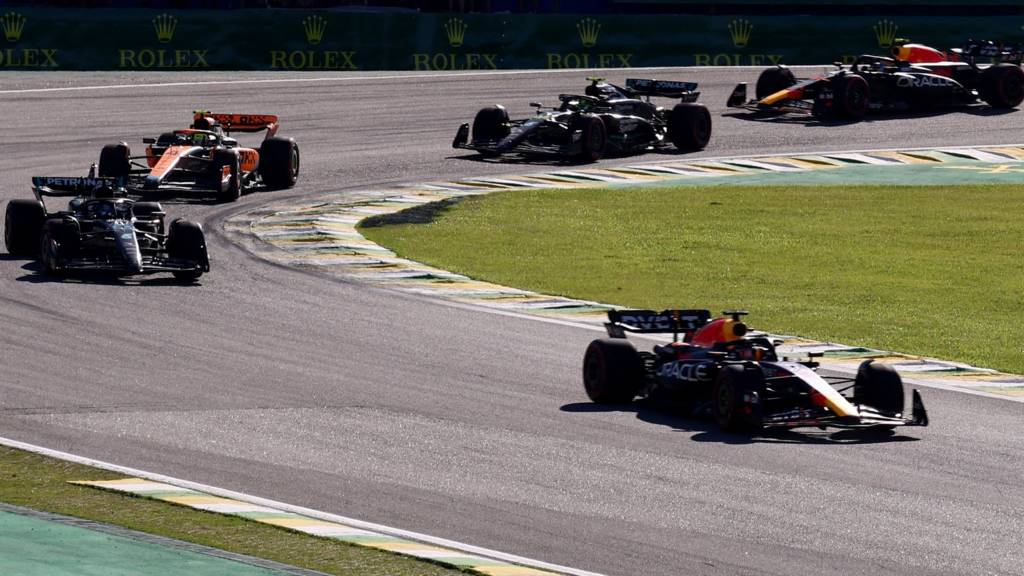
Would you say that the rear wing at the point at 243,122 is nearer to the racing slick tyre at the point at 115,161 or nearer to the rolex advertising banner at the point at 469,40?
the racing slick tyre at the point at 115,161

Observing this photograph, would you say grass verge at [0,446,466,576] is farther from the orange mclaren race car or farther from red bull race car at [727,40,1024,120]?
red bull race car at [727,40,1024,120]

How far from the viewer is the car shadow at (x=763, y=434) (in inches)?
578

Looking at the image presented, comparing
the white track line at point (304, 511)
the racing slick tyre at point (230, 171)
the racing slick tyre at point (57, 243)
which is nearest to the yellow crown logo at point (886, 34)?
the racing slick tyre at point (230, 171)

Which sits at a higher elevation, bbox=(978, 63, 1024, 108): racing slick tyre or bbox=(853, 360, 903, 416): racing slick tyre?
bbox=(978, 63, 1024, 108): racing slick tyre

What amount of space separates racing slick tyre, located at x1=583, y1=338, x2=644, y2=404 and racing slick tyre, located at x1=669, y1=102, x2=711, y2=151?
20.5m

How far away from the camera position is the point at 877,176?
34.6 m

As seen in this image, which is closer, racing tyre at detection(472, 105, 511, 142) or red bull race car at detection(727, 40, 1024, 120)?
racing tyre at detection(472, 105, 511, 142)

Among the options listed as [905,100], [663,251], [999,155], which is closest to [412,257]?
[663,251]

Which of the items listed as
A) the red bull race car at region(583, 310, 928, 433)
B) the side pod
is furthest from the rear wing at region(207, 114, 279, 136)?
the red bull race car at region(583, 310, 928, 433)

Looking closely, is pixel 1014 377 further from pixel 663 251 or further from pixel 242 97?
pixel 242 97

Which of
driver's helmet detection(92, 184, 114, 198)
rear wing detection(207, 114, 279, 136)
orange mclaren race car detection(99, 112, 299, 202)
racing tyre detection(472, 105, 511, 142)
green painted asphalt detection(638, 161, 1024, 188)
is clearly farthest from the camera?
racing tyre detection(472, 105, 511, 142)

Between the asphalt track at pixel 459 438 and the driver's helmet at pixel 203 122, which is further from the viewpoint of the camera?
the driver's helmet at pixel 203 122

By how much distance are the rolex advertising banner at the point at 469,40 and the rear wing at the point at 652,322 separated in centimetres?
2851

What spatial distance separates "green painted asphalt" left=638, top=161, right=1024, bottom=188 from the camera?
111ft
